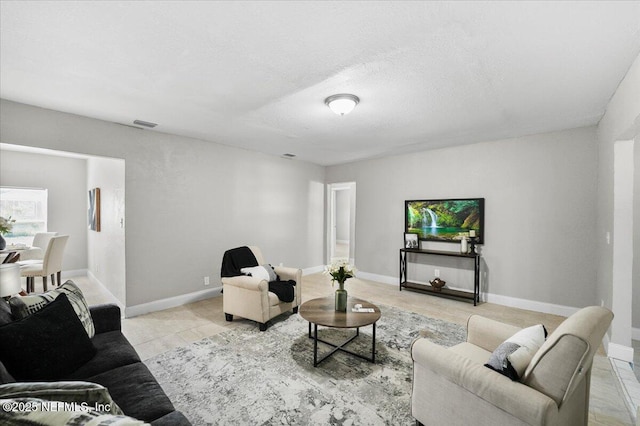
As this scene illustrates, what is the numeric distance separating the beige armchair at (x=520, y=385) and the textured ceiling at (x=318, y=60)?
5.77ft

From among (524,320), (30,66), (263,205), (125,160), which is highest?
(30,66)

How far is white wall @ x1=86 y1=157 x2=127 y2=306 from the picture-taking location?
3.90m

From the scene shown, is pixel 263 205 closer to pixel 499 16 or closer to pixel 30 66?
pixel 30 66

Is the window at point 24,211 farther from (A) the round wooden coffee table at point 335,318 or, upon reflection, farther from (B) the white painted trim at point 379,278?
(B) the white painted trim at point 379,278

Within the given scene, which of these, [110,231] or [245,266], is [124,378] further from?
[110,231]

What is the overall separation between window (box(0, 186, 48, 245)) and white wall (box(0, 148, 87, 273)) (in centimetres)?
10

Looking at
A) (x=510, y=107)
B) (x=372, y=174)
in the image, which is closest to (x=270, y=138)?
(x=372, y=174)

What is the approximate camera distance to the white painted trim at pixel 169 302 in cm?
381

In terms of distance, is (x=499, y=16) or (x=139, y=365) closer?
(x=499, y=16)

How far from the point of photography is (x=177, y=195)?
4273 mm

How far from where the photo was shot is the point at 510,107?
10.1 feet

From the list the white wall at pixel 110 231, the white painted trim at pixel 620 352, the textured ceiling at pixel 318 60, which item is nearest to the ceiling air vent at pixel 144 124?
the textured ceiling at pixel 318 60

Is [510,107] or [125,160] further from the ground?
[510,107]

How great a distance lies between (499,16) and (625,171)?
2256mm
